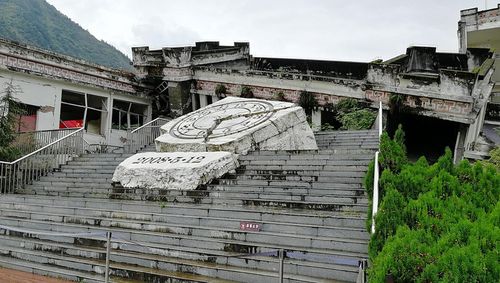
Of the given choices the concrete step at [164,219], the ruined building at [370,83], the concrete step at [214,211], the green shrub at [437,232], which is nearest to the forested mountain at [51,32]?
the ruined building at [370,83]

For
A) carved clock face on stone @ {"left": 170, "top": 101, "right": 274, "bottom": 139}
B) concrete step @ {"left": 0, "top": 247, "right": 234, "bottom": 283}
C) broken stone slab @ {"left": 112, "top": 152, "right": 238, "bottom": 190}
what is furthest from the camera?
carved clock face on stone @ {"left": 170, "top": 101, "right": 274, "bottom": 139}

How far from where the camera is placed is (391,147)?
24.9ft

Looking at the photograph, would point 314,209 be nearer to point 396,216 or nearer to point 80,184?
point 396,216

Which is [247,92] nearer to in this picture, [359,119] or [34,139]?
[359,119]

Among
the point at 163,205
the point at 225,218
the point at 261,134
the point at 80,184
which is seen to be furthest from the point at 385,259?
the point at 80,184

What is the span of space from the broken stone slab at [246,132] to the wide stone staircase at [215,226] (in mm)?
559

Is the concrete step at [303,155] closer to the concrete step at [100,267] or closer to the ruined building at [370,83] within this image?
the ruined building at [370,83]

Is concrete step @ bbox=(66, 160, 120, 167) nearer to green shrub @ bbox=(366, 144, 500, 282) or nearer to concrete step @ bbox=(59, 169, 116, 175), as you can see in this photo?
concrete step @ bbox=(59, 169, 116, 175)

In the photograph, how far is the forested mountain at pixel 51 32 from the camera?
46969mm

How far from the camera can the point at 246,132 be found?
39.4ft

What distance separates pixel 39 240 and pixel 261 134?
582 cm

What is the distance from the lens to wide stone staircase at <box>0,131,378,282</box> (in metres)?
6.31

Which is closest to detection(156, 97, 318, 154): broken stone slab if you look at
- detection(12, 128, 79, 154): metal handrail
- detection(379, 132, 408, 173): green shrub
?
detection(12, 128, 79, 154): metal handrail

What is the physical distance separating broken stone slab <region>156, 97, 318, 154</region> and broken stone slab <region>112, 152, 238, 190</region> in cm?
67
